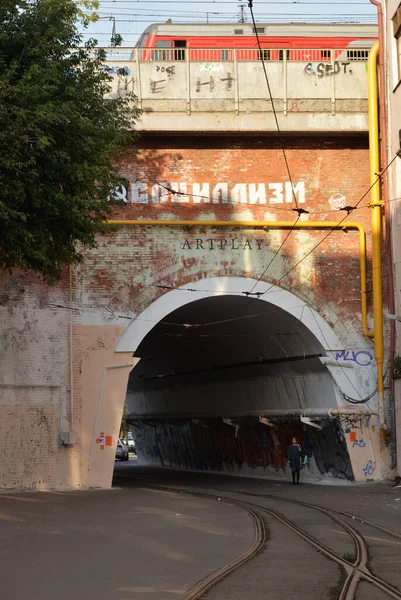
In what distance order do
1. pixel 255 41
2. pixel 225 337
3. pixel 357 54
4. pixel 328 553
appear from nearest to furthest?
pixel 328 553 → pixel 357 54 → pixel 255 41 → pixel 225 337

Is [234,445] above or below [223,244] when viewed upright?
below

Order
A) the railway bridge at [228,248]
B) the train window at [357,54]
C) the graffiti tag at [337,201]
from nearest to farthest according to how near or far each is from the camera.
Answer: the railway bridge at [228,248] < the graffiti tag at [337,201] < the train window at [357,54]

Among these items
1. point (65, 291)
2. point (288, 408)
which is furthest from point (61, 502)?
point (288, 408)

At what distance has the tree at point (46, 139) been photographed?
17562mm

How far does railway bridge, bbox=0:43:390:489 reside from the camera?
24484 millimetres

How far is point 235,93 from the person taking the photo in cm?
2558

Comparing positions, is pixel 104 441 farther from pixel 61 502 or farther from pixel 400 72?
pixel 400 72

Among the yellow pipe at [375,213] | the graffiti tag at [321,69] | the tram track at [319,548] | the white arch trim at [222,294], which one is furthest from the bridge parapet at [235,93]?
the tram track at [319,548]

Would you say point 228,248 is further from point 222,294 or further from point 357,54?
point 357,54

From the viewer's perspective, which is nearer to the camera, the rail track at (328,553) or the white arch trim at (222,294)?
the rail track at (328,553)

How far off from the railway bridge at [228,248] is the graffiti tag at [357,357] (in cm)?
3

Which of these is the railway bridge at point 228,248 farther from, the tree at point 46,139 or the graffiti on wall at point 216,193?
the tree at point 46,139

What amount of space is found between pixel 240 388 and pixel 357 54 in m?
11.5

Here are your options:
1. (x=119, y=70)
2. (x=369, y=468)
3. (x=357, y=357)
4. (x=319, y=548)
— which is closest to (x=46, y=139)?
(x=119, y=70)
